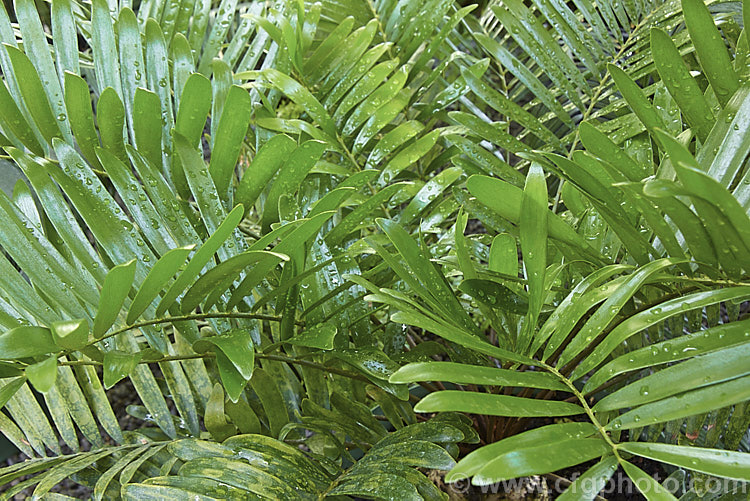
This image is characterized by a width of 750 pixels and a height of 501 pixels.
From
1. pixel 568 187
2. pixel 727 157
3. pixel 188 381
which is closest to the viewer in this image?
pixel 727 157

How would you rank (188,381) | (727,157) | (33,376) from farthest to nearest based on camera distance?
(188,381) < (727,157) < (33,376)

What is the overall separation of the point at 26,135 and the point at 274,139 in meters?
0.25

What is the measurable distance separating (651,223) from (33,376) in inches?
15.0

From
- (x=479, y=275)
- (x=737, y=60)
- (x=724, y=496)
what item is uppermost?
(x=737, y=60)

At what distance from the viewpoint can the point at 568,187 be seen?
561 mm

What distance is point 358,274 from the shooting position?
557 millimetres

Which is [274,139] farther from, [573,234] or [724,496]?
[724,496]

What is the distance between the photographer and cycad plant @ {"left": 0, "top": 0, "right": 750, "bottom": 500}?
1.18ft

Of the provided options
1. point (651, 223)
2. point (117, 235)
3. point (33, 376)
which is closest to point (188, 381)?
point (117, 235)

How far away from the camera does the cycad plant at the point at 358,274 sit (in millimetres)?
360

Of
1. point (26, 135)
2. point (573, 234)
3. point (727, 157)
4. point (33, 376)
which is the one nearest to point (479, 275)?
point (573, 234)

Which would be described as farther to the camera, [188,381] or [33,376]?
[188,381]

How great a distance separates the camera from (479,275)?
46cm

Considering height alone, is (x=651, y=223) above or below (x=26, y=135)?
below
